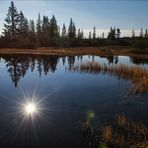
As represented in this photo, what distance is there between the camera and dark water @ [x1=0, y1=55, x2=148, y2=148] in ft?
33.0

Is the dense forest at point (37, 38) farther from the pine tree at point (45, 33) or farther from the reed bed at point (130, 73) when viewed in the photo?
the reed bed at point (130, 73)

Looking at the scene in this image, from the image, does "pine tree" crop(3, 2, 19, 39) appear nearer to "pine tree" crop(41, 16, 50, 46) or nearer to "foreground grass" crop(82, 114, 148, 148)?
"pine tree" crop(41, 16, 50, 46)

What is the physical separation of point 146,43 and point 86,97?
55.4 meters

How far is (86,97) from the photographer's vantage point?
56.2 ft

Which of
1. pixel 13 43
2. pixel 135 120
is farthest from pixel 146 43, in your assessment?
pixel 135 120

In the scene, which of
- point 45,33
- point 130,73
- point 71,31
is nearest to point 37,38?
point 45,33

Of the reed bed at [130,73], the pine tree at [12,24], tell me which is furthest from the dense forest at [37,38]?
the reed bed at [130,73]

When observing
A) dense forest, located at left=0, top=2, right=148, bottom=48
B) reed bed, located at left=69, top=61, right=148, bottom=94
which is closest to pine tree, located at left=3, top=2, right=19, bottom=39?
dense forest, located at left=0, top=2, right=148, bottom=48

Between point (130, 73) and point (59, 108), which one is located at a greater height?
point (130, 73)

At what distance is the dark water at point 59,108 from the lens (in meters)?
10.0

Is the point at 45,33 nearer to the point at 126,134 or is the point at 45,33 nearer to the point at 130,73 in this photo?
the point at 130,73

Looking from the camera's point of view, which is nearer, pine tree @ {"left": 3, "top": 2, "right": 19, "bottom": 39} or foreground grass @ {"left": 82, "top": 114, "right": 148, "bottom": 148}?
foreground grass @ {"left": 82, "top": 114, "right": 148, "bottom": 148}

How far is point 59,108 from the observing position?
14289 millimetres

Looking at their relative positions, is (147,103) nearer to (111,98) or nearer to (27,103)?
(111,98)
